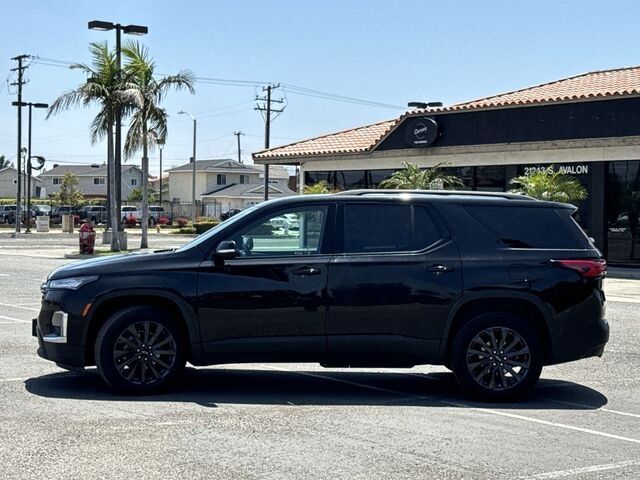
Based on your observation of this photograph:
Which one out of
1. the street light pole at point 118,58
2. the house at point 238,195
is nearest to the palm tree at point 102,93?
the street light pole at point 118,58

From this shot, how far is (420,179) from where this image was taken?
28.4m

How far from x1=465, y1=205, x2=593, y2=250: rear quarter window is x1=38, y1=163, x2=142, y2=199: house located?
10626 cm

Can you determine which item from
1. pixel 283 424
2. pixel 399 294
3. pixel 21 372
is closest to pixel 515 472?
pixel 283 424

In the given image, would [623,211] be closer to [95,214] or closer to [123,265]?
[123,265]

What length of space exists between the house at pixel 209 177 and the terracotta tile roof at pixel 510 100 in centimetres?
6433

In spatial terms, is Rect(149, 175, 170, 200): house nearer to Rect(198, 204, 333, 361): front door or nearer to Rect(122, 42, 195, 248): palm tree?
Rect(122, 42, 195, 248): palm tree

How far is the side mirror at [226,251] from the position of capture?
8188mm

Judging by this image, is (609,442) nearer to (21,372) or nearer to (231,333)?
(231,333)

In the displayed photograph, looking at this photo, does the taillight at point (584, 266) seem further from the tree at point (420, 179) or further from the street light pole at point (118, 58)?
the street light pole at point (118, 58)

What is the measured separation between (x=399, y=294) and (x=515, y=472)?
2.52 m

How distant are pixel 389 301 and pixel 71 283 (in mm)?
2706

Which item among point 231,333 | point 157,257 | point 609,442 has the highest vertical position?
point 157,257

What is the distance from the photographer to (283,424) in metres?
7.27

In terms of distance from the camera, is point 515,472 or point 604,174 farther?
point 604,174
